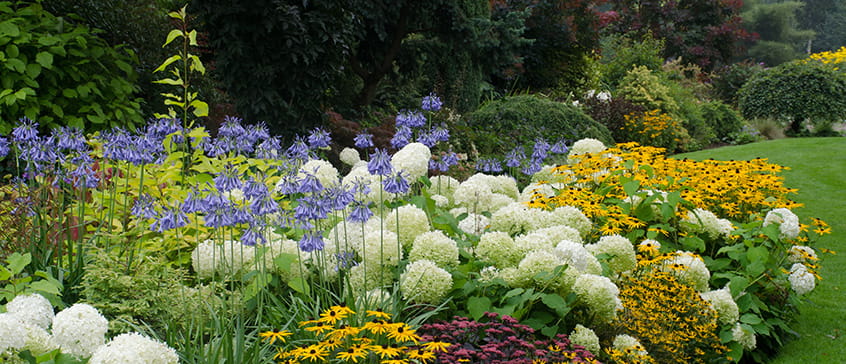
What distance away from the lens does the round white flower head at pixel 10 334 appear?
6.36ft

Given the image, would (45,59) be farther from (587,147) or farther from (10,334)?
(587,147)

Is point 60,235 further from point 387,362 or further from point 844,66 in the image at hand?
point 844,66

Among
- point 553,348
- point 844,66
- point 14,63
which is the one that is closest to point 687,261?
point 553,348

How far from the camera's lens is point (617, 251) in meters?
3.86

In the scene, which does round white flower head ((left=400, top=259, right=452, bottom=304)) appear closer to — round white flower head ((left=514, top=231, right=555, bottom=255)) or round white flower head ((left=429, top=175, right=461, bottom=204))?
round white flower head ((left=514, top=231, right=555, bottom=255))

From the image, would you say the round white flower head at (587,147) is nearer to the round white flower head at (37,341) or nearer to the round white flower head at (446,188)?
the round white flower head at (446,188)

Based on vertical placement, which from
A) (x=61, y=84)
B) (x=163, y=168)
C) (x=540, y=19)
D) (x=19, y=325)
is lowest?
(x=19, y=325)

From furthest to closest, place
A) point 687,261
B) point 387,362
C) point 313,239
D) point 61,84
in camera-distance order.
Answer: point 61,84 < point 687,261 < point 313,239 < point 387,362

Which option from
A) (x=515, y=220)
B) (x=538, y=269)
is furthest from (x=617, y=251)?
(x=538, y=269)

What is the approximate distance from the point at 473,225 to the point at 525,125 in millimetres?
5028

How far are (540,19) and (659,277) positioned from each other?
1186cm

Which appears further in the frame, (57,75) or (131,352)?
(57,75)

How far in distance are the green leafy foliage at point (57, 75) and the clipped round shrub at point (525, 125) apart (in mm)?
4064

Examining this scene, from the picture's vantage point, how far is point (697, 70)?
65.1ft
